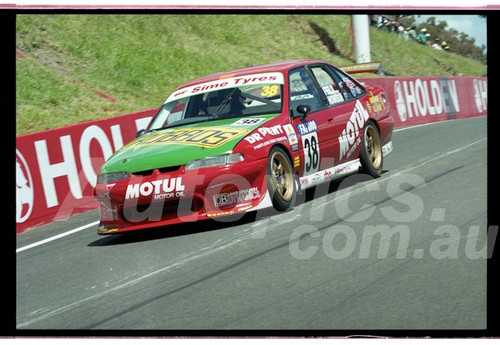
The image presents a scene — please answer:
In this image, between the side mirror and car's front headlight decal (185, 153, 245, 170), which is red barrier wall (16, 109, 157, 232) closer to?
car's front headlight decal (185, 153, 245, 170)

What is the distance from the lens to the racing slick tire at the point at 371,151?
9.73 metres

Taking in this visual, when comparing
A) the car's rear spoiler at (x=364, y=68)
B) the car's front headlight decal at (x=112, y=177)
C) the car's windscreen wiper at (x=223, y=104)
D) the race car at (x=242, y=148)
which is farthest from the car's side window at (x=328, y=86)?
the car's rear spoiler at (x=364, y=68)

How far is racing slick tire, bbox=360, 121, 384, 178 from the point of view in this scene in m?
9.73

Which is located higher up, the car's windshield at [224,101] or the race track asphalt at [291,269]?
the car's windshield at [224,101]

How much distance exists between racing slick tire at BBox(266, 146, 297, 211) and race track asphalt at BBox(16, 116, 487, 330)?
0.15 meters

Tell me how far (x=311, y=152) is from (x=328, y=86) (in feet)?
4.18

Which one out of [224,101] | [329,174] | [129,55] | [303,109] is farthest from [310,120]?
[129,55]

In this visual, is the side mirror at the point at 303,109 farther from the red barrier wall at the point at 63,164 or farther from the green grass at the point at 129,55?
the green grass at the point at 129,55

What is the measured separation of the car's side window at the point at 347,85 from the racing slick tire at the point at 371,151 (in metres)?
0.40

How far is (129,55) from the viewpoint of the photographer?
21.0 m

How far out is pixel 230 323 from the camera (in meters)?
4.77

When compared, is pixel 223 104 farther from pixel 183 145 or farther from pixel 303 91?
pixel 183 145

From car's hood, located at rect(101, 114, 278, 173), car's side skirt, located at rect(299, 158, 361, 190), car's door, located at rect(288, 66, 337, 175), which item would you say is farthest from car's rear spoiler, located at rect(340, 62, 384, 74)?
car's hood, located at rect(101, 114, 278, 173)
